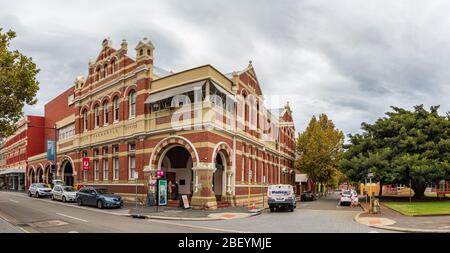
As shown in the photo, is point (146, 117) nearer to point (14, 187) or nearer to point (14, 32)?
point (14, 32)

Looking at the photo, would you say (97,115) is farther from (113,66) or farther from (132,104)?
(132,104)

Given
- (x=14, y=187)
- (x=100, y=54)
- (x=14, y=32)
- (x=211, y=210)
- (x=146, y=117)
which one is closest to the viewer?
(x=14, y=32)

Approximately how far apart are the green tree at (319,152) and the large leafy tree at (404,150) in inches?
417

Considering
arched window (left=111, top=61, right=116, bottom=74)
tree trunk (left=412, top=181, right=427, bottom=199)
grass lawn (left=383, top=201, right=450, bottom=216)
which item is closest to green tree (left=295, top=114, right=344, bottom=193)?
tree trunk (left=412, top=181, right=427, bottom=199)

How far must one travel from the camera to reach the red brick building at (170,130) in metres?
26.8

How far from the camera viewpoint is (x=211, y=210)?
2519 centimetres

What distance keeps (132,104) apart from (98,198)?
9207 mm

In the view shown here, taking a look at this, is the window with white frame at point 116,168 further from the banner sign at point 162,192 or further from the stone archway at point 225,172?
the stone archway at point 225,172

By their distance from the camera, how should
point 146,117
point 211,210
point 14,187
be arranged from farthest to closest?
point 14,187, point 146,117, point 211,210

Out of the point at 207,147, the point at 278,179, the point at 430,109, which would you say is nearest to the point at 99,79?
the point at 207,147

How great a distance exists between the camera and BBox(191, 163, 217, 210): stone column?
2531 centimetres

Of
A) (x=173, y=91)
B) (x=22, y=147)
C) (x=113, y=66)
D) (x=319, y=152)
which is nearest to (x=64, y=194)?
(x=113, y=66)

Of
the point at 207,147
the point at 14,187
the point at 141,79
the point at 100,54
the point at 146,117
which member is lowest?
the point at 14,187

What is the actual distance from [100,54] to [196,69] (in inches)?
551
